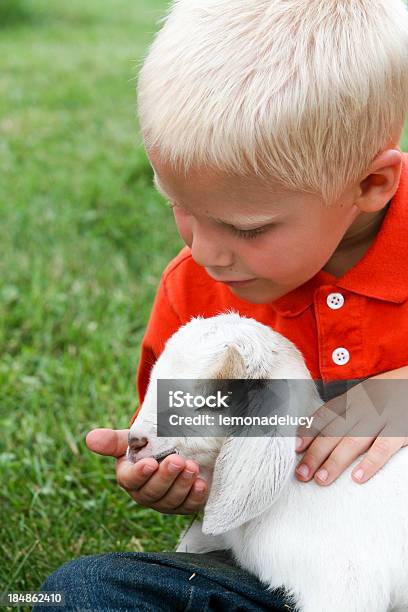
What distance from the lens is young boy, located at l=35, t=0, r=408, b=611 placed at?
2.00 meters

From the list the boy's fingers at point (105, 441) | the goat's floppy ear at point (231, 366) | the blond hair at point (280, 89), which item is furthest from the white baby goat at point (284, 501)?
the blond hair at point (280, 89)

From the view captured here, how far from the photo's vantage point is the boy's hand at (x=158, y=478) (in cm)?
211

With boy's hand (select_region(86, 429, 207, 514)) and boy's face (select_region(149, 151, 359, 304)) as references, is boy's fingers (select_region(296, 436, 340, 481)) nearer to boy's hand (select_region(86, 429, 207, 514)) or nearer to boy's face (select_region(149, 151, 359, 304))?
boy's hand (select_region(86, 429, 207, 514))

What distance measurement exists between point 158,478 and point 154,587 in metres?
0.30

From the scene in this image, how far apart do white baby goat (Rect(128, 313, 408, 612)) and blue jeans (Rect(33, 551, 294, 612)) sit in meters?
0.13

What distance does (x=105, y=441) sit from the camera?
226 cm

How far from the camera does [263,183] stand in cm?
204

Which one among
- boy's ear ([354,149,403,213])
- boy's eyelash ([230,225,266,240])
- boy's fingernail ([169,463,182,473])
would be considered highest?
boy's ear ([354,149,403,213])

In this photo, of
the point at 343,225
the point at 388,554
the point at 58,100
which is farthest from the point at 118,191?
the point at 388,554

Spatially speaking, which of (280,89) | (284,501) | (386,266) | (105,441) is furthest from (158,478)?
(280,89)

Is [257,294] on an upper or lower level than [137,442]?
upper

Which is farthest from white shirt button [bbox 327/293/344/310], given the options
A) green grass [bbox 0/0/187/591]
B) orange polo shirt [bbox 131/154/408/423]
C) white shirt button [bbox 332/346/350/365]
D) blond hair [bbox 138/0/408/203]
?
green grass [bbox 0/0/187/591]

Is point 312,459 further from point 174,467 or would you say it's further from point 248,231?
point 248,231

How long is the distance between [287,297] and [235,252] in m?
0.36
